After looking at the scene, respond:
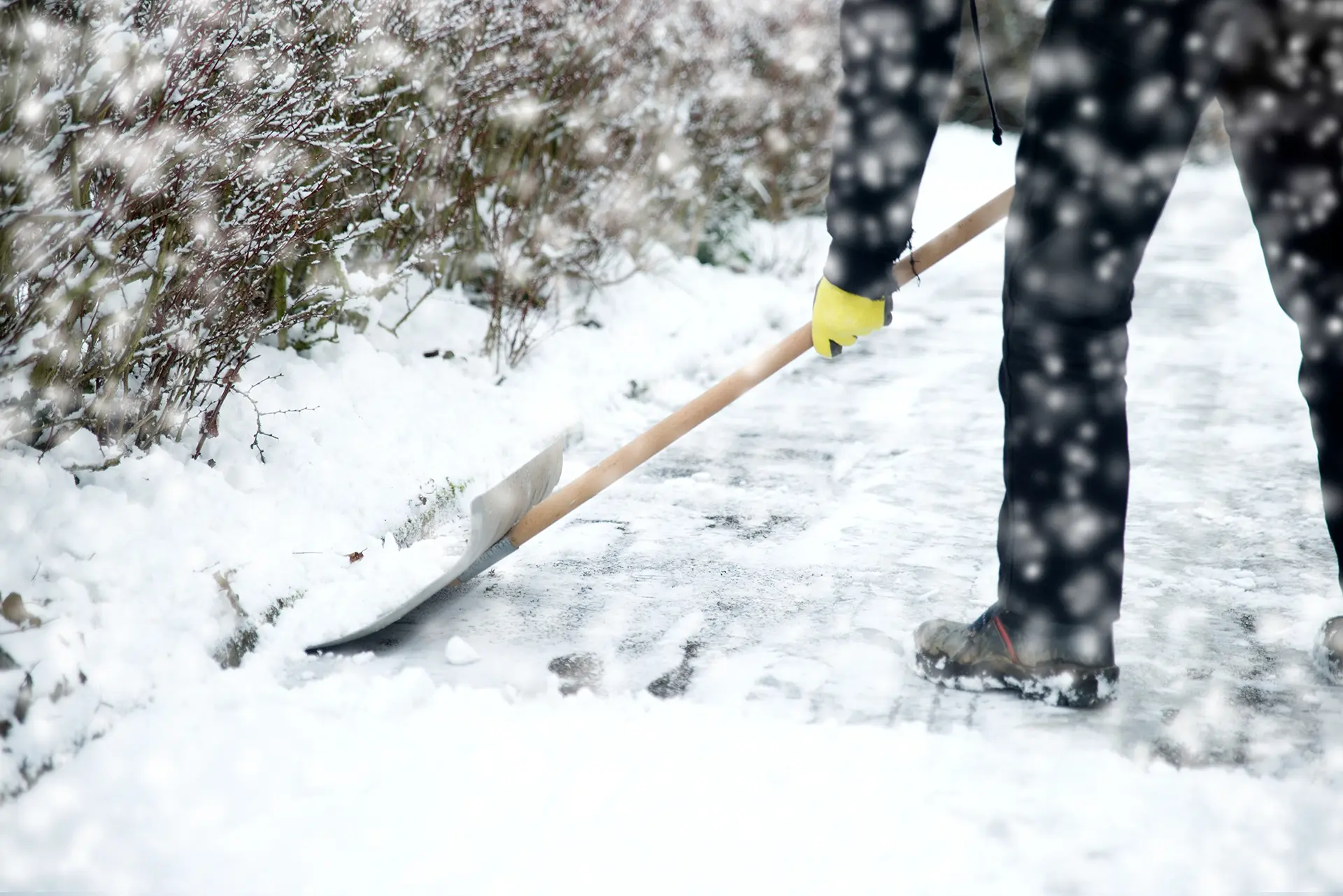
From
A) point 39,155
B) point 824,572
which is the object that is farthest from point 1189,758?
point 39,155

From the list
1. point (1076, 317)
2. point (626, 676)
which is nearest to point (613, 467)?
point (626, 676)

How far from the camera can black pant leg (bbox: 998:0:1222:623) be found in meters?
1.94

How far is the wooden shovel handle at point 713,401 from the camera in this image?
256 centimetres

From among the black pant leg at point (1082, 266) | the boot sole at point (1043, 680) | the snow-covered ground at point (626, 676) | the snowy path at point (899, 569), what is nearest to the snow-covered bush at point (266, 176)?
the snow-covered ground at point (626, 676)

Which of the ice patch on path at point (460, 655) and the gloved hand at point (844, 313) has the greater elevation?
the gloved hand at point (844, 313)

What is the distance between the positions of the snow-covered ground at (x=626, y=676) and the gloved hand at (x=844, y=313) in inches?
27.2

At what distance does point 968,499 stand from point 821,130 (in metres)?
5.44

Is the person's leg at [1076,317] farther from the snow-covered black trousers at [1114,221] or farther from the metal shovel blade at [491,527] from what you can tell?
the metal shovel blade at [491,527]

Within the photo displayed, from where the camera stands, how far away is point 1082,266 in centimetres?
204

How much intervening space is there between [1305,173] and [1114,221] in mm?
440

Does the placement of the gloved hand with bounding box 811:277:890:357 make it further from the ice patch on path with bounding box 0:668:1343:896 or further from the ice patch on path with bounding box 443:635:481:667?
the ice patch on path with bounding box 443:635:481:667

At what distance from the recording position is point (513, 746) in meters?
2.04

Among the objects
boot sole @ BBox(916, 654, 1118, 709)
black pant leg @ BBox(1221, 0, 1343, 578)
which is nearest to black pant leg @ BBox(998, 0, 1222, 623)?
boot sole @ BBox(916, 654, 1118, 709)

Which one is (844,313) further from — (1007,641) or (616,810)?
(616,810)
